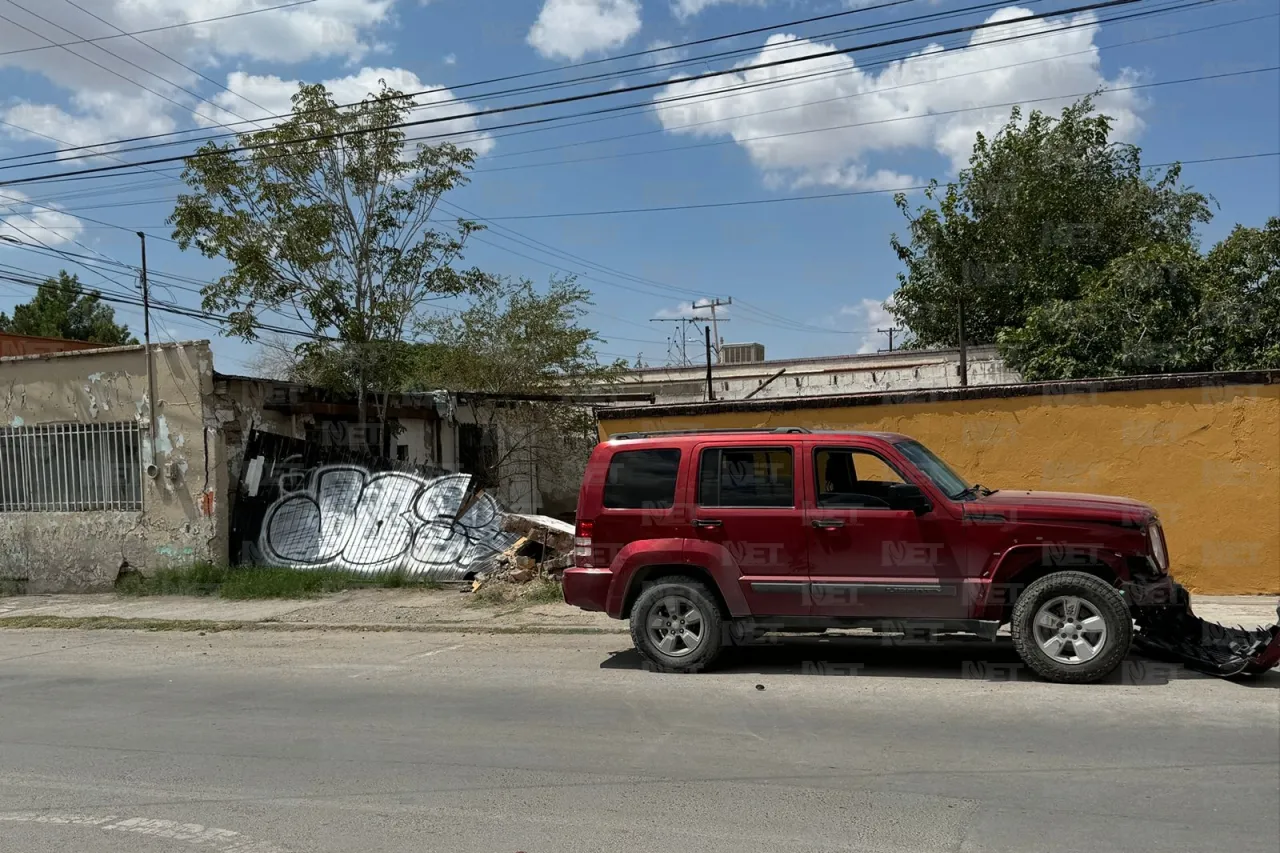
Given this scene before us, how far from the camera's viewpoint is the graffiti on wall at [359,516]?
13914 millimetres

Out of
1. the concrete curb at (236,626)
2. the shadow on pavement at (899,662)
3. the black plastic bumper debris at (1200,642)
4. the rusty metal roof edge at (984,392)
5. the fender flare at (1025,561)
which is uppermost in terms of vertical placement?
the rusty metal roof edge at (984,392)

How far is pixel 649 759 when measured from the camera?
5688 mm

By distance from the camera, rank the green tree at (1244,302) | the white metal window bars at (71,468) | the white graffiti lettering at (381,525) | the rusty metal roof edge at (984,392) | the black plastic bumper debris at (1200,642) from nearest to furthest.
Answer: the black plastic bumper debris at (1200,642) < the rusty metal roof edge at (984,392) < the white graffiti lettering at (381,525) < the white metal window bars at (71,468) < the green tree at (1244,302)

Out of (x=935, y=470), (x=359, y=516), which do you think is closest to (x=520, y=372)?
(x=359, y=516)

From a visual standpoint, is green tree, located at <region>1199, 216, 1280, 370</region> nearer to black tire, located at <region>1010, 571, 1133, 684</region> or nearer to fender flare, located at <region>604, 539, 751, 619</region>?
black tire, located at <region>1010, 571, 1133, 684</region>

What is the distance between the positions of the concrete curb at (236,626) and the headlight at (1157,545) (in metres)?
4.96

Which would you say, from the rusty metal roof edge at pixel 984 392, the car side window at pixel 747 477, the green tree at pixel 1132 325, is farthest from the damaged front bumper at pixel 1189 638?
the green tree at pixel 1132 325

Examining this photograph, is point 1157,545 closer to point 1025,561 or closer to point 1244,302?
point 1025,561

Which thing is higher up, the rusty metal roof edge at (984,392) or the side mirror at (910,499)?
the rusty metal roof edge at (984,392)

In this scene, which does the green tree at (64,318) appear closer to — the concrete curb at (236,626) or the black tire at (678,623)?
the concrete curb at (236,626)

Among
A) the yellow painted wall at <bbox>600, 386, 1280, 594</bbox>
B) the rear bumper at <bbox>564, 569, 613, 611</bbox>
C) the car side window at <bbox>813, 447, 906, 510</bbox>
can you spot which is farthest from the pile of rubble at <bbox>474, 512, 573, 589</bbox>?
the car side window at <bbox>813, 447, 906, 510</bbox>

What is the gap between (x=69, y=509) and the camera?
15.1 metres

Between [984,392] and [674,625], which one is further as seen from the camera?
[984,392]

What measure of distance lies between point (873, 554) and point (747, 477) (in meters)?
1.14
